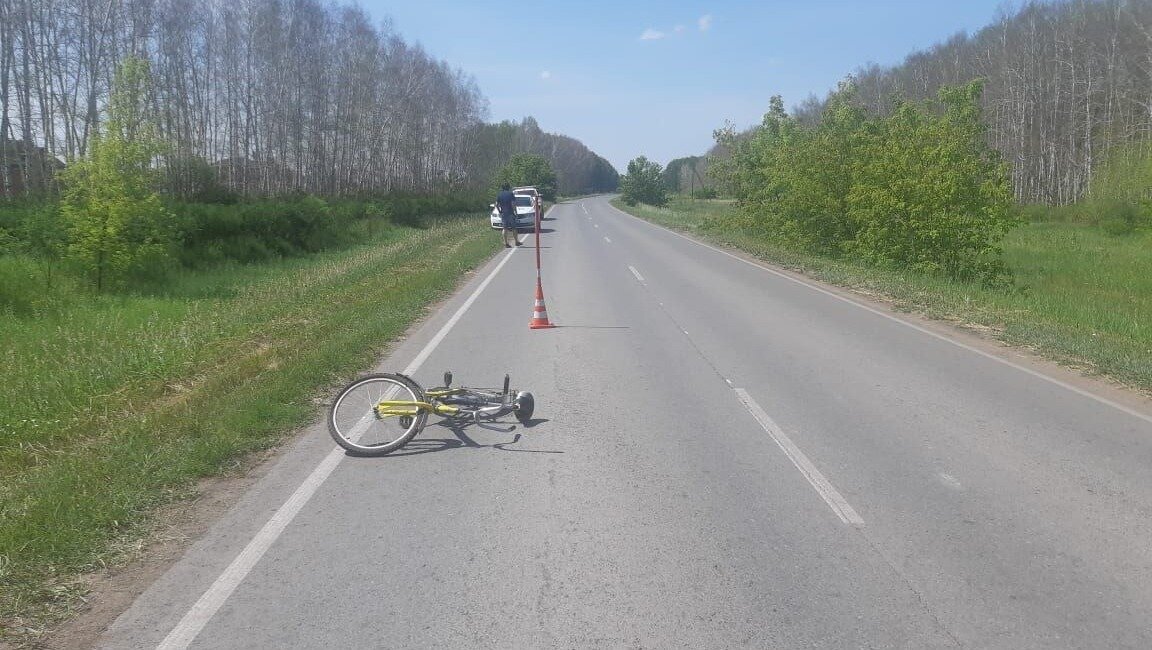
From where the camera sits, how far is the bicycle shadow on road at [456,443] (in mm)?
5968

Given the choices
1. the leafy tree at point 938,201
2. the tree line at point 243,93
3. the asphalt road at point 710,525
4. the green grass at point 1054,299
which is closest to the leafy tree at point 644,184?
the tree line at point 243,93

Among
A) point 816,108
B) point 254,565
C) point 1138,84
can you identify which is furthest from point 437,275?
point 816,108

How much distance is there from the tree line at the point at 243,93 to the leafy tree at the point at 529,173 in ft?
67.7

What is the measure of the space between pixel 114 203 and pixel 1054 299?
1927 cm

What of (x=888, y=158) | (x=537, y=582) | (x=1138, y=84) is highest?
(x=1138, y=84)

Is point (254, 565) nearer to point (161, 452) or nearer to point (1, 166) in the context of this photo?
point (161, 452)

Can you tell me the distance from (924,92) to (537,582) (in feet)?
253

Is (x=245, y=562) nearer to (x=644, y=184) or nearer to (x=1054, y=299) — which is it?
(x=1054, y=299)

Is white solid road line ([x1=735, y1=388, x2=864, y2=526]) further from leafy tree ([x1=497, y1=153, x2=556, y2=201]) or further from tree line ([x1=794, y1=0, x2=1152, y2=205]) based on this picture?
leafy tree ([x1=497, y1=153, x2=556, y2=201])

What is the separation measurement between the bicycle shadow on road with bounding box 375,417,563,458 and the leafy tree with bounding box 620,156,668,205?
94.4m

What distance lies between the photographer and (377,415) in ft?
20.4

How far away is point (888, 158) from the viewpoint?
763 inches

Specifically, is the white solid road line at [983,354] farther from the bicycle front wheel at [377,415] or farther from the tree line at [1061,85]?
the tree line at [1061,85]

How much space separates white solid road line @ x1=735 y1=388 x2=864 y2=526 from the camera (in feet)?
15.4
